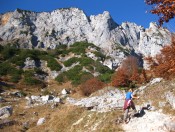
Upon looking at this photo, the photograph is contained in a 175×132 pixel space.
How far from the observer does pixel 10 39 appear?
118312 millimetres

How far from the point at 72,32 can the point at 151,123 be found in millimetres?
107943

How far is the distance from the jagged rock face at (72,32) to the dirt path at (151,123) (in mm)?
89074

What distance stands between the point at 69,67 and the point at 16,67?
1679cm

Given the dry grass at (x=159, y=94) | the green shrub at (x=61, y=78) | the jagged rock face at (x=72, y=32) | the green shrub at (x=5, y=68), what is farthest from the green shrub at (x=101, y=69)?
the dry grass at (x=159, y=94)

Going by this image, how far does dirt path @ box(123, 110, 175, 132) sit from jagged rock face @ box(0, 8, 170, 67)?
89.1 m

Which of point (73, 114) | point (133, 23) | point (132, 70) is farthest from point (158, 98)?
point (133, 23)

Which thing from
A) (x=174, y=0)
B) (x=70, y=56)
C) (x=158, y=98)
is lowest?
(x=158, y=98)

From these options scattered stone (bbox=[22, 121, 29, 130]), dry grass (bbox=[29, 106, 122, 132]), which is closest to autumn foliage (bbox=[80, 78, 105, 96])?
dry grass (bbox=[29, 106, 122, 132])

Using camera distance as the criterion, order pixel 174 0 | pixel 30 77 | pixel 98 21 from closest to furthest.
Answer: pixel 174 0, pixel 30 77, pixel 98 21

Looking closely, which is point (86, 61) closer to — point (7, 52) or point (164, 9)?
point (7, 52)

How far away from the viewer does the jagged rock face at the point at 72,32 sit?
11944 cm

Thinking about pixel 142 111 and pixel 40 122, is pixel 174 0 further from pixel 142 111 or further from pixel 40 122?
pixel 40 122

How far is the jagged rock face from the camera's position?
4702 inches

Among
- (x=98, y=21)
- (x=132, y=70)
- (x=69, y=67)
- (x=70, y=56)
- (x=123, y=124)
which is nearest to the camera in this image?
(x=123, y=124)
